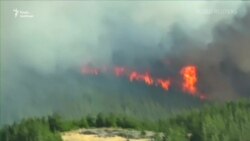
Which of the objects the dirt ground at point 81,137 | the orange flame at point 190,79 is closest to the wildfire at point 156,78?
the orange flame at point 190,79

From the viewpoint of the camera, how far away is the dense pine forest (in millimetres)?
2189

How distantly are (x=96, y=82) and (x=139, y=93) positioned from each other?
0.15m

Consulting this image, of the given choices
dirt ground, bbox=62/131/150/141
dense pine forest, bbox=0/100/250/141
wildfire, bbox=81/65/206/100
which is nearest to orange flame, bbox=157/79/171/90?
wildfire, bbox=81/65/206/100

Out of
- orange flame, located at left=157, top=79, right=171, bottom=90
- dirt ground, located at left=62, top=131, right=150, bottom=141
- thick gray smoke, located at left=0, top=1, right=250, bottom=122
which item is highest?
thick gray smoke, located at left=0, top=1, right=250, bottom=122

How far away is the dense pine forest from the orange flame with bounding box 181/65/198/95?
2.9 inches

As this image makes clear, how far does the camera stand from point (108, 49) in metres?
2.23

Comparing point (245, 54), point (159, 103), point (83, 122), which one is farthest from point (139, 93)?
point (245, 54)

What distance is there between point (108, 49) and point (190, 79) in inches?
11.5

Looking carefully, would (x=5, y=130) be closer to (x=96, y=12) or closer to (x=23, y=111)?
(x=23, y=111)

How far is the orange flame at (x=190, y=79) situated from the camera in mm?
2230

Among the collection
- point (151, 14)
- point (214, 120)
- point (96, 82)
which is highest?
point (151, 14)

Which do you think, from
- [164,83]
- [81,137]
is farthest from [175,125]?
[81,137]

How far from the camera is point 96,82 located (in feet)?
7.32

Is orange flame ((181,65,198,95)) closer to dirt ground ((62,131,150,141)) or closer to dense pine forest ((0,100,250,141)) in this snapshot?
dense pine forest ((0,100,250,141))
